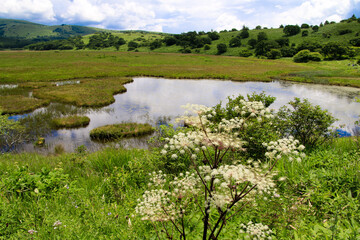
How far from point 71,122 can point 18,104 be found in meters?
10.2

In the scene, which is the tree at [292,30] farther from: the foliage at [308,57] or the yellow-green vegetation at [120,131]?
the yellow-green vegetation at [120,131]

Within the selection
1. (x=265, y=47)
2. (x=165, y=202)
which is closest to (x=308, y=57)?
(x=265, y=47)

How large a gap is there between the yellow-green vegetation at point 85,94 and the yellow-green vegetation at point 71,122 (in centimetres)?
519

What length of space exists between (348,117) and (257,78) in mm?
24175

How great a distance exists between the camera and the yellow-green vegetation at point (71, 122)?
61.2 ft

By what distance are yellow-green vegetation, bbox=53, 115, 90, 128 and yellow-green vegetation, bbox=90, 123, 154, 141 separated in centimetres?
307

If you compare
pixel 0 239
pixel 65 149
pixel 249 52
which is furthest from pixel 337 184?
pixel 249 52

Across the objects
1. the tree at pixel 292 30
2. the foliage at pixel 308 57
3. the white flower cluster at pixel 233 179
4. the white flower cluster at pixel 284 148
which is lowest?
the white flower cluster at pixel 233 179

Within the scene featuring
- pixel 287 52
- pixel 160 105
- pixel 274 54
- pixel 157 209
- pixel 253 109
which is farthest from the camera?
pixel 287 52

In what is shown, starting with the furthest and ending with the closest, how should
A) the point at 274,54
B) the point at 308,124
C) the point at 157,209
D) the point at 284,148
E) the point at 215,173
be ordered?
the point at 274,54, the point at 308,124, the point at 157,209, the point at 284,148, the point at 215,173

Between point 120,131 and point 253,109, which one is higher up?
point 253,109

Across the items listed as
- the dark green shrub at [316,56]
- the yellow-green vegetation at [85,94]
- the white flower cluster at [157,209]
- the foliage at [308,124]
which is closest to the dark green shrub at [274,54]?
the dark green shrub at [316,56]

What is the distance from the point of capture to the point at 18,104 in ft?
77.2

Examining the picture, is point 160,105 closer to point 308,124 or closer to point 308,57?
point 308,124
